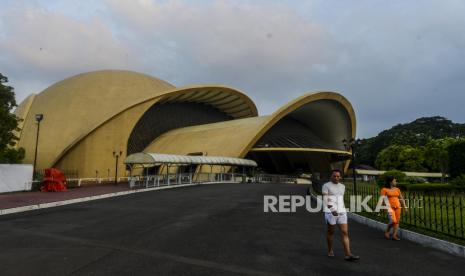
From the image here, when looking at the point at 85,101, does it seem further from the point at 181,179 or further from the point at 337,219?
the point at 337,219

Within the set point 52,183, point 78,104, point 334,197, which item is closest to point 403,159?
point 78,104

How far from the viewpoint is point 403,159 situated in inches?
2286

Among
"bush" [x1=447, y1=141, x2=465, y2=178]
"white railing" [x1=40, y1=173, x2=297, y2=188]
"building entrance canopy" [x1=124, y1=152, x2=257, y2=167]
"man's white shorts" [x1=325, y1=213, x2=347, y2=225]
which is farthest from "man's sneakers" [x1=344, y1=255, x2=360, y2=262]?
"bush" [x1=447, y1=141, x2=465, y2=178]

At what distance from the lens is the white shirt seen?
5.78 metres

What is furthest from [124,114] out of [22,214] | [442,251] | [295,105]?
[442,251]

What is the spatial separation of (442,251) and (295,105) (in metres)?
31.9

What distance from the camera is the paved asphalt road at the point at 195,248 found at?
504 centimetres

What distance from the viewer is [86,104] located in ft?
130

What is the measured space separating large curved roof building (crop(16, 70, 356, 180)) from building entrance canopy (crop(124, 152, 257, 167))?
2316mm

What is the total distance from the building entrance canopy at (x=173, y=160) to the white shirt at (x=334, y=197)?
18778 mm

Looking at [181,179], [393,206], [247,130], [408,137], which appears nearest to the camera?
[393,206]

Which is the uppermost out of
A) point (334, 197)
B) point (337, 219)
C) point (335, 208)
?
point (334, 197)

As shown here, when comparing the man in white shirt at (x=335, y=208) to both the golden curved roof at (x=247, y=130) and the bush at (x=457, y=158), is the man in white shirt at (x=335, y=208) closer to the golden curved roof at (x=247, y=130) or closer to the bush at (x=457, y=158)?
the golden curved roof at (x=247, y=130)

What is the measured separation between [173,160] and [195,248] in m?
19.7
